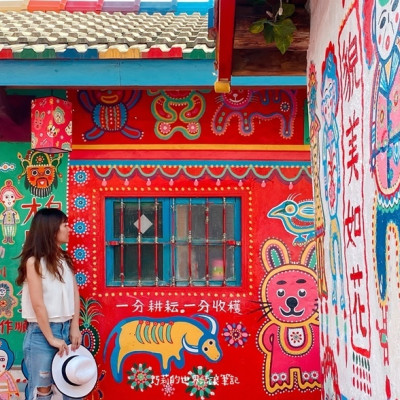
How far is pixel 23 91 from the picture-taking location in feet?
19.2

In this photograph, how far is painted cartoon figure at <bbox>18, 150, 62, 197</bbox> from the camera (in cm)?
584

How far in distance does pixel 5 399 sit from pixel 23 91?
2.51 meters

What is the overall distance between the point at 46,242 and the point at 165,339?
4.66 ft

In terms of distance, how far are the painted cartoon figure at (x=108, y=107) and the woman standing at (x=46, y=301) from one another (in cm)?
111

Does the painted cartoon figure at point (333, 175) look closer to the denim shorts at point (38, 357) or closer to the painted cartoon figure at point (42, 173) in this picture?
the denim shorts at point (38, 357)

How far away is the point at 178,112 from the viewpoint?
589cm

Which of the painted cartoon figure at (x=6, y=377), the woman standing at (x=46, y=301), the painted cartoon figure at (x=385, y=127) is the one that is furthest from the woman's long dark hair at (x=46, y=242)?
the painted cartoon figure at (x=385, y=127)

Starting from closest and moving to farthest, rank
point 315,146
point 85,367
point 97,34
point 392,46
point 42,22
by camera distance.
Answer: point 392,46, point 315,146, point 85,367, point 97,34, point 42,22

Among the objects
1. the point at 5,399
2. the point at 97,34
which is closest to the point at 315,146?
the point at 97,34

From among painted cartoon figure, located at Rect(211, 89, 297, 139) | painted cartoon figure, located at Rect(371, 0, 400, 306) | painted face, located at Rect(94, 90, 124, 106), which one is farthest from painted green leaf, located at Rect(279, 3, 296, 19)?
painted face, located at Rect(94, 90, 124, 106)

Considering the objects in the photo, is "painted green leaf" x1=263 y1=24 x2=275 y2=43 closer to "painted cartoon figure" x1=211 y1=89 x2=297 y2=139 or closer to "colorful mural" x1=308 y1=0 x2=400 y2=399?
"colorful mural" x1=308 y1=0 x2=400 y2=399

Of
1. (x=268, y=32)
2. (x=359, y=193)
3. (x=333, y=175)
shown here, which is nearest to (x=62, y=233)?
(x=268, y=32)

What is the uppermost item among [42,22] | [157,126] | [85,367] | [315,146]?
[42,22]

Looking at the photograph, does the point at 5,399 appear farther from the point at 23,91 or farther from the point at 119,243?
the point at 23,91
